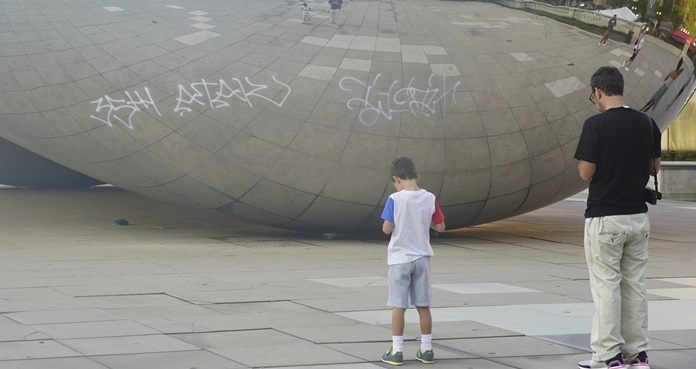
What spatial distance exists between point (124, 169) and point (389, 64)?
2.95m

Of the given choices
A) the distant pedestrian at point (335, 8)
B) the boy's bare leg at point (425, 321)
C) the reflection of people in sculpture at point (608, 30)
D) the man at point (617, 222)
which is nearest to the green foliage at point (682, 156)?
the reflection of people in sculpture at point (608, 30)

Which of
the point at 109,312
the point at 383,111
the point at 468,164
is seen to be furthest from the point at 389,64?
the point at 109,312

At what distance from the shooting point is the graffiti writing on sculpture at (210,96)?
31.2 feet

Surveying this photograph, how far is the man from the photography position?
16.8 feet

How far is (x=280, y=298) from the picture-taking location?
699cm

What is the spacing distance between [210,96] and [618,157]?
5.23 meters

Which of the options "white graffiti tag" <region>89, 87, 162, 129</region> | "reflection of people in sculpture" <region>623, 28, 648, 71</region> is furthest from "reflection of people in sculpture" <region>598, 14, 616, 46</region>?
"white graffiti tag" <region>89, 87, 162, 129</region>

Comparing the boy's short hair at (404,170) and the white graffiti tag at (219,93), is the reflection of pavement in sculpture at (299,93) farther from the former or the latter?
the boy's short hair at (404,170)

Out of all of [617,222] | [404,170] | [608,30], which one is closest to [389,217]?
[404,170]

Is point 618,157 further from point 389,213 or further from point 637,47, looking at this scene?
point 637,47

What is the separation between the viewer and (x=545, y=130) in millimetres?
10133

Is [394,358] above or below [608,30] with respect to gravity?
below

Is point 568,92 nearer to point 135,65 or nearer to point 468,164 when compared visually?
point 468,164

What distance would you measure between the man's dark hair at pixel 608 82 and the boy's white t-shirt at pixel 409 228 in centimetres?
111
